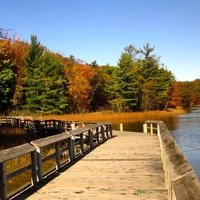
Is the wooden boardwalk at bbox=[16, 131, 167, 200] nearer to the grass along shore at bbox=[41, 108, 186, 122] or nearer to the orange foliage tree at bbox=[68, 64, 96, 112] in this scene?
the grass along shore at bbox=[41, 108, 186, 122]

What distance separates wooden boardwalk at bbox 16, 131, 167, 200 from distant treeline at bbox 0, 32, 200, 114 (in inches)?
1263

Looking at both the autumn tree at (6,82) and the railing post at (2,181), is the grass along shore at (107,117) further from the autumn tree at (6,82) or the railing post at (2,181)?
the railing post at (2,181)

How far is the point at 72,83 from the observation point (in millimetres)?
60500

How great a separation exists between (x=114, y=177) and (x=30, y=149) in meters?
2.01

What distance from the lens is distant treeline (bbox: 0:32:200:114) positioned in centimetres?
4978

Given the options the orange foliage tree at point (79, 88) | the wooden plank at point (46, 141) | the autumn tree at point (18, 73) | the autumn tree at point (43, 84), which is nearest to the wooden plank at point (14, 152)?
the wooden plank at point (46, 141)

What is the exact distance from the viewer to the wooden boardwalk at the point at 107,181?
5.31m

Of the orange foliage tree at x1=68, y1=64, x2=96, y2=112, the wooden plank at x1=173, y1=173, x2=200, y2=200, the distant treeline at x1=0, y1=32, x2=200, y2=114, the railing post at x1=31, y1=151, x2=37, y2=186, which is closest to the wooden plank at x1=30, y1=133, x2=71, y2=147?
the railing post at x1=31, y1=151, x2=37, y2=186

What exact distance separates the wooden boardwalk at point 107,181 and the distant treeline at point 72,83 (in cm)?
3209

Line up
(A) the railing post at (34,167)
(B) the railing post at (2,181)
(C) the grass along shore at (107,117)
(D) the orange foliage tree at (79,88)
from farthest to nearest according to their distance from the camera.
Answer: (D) the orange foliage tree at (79,88) → (C) the grass along shore at (107,117) → (A) the railing post at (34,167) → (B) the railing post at (2,181)

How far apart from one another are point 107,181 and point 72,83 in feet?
179

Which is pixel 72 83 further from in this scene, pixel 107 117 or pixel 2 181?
pixel 2 181

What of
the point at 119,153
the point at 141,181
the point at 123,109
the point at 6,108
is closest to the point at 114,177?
the point at 141,181

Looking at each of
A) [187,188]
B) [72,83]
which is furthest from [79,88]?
[187,188]
